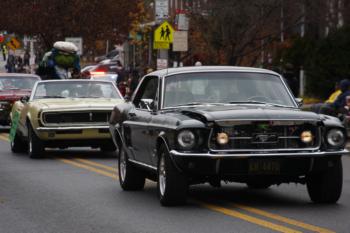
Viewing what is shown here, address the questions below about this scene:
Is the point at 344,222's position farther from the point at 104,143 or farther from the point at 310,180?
the point at 104,143

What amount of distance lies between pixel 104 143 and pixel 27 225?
31.6 ft

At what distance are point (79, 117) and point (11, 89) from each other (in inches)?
373

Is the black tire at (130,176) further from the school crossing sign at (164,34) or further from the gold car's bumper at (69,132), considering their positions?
the school crossing sign at (164,34)

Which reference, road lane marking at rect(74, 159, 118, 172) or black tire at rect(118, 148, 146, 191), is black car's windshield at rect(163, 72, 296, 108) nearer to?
black tire at rect(118, 148, 146, 191)

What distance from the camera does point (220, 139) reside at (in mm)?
11445

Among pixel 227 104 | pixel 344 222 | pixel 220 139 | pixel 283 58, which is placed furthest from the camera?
pixel 283 58

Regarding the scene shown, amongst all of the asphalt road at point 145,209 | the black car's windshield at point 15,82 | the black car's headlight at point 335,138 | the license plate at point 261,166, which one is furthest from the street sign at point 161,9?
the license plate at point 261,166

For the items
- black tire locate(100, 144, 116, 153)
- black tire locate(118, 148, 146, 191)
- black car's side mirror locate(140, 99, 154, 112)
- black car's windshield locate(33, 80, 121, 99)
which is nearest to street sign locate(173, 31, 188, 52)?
black tire locate(100, 144, 116, 153)

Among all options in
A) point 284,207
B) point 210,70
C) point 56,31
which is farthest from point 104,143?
point 56,31

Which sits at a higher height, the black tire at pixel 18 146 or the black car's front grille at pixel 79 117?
the black car's front grille at pixel 79 117

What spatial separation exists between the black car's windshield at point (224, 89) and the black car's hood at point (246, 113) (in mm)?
551

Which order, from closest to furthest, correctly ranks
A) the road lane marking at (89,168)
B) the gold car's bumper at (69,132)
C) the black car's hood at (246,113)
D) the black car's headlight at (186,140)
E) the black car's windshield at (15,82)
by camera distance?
1. the black car's headlight at (186,140)
2. the black car's hood at (246,113)
3. the road lane marking at (89,168)
4. the gold car's bumper at (69,132)
5. the black car's windshield at (15,82)

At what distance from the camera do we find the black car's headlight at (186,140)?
1145 centimetres

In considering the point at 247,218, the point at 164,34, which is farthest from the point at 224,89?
the point at 164,34
